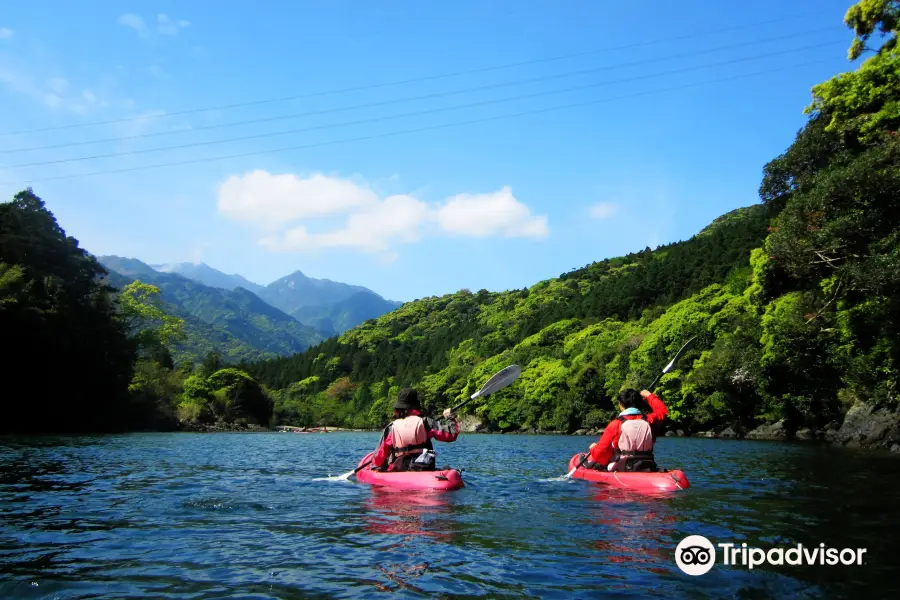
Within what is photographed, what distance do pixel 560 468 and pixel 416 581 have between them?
14.3 metres

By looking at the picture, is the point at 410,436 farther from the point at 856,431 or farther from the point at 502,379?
the point at 856,431

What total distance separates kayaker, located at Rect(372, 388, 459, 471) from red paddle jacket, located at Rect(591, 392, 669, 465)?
10.2ft

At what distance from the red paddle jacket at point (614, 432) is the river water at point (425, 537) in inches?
26.5

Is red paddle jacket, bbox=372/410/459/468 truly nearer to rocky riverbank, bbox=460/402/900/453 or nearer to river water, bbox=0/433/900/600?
river water, bbox=0/433/900/600

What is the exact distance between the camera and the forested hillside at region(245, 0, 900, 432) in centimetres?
2116

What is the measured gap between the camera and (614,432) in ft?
43.6

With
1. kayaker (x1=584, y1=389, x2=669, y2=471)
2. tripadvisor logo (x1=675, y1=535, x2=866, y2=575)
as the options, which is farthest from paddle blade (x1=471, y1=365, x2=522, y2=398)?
tripadvisor logo (x1=675, y1=535, x2=866, y2=575)

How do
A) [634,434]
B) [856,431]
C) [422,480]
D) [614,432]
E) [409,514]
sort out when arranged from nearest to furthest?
[409,514]
[422,480]
[634,434]
[614,432]
[856,431]

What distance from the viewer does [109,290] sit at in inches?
2349

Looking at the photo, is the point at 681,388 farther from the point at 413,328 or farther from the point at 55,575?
the point at 413,328

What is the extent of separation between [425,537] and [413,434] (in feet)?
16.2

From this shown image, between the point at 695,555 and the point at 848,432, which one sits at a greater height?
the point at 848,432

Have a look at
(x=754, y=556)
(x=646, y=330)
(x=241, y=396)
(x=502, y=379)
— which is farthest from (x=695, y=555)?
(x=241, y=396)

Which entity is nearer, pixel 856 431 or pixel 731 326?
pixel 856 431
